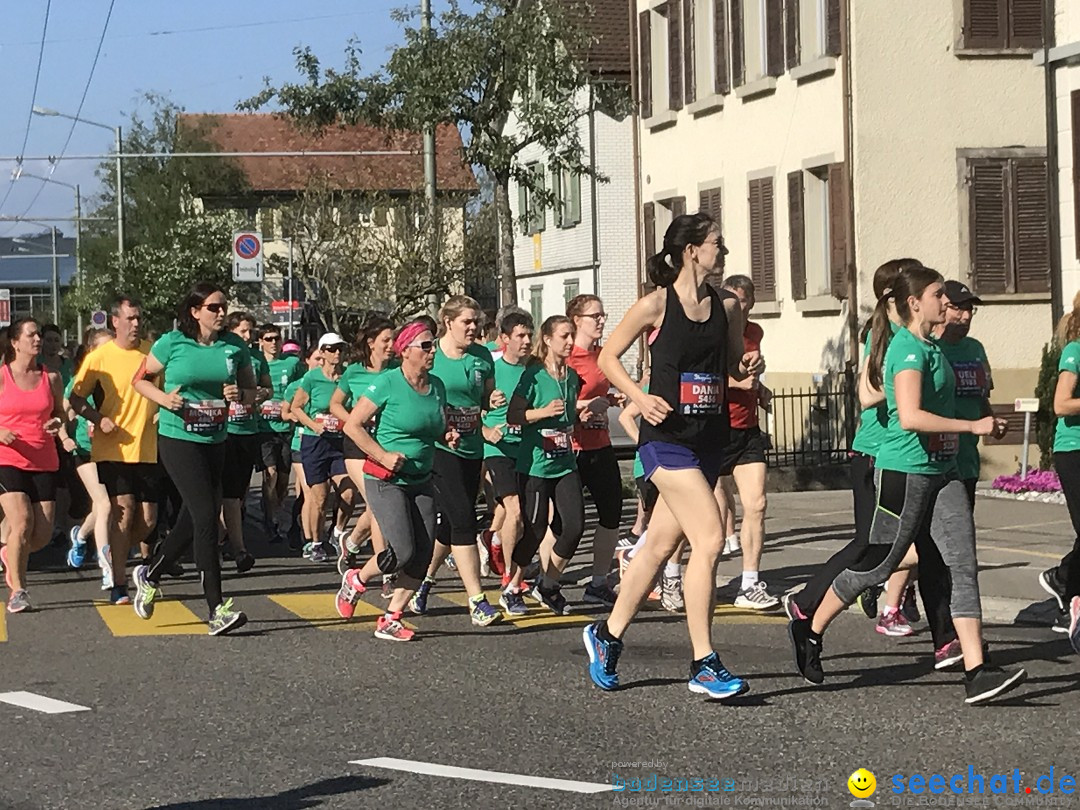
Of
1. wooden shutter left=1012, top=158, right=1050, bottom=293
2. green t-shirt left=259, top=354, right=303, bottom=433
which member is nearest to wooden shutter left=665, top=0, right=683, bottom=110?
wooden shutter left=1012, top=158, right=1050, bottom=293

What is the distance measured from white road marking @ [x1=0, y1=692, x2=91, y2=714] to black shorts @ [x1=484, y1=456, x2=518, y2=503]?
3.81 m

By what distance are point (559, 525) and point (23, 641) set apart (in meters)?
3.20

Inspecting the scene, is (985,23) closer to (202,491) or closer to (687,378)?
(202,491)

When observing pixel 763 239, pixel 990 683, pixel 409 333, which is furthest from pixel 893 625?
pixel 763 239

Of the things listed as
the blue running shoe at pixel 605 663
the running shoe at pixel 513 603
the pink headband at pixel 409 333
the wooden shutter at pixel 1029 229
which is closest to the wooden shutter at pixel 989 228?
the wooden shutter at pixel 1029 229

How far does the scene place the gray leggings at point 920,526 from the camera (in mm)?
8711

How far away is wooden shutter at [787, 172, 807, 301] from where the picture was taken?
87.9ft

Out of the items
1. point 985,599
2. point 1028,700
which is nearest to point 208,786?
point 1028,700

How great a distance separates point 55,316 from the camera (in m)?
100

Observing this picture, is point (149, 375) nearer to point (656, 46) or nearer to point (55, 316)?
point (656, 46)

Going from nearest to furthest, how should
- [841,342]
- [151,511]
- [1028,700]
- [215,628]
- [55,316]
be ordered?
[1028,700] → [215,628] → [151,511] → [841,342] → [55,316]

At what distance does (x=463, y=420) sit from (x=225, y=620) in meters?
1.73

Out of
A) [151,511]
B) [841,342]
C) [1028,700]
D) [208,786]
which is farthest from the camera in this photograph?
[841,342]

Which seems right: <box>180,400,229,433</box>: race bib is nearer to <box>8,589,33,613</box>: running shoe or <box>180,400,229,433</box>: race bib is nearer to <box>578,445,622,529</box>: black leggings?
<box>8,589,33,613</box>: running shoe
